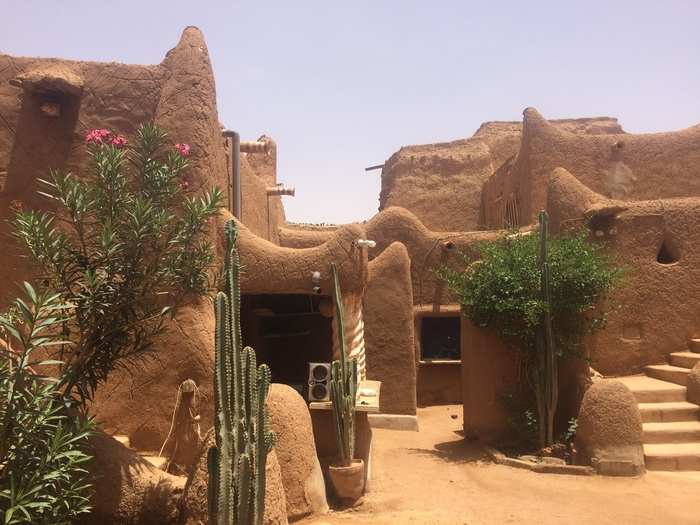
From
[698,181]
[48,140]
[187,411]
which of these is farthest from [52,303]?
[698,181]

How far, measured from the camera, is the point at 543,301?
33.4 ft

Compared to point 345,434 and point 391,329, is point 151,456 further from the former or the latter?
point 391,329

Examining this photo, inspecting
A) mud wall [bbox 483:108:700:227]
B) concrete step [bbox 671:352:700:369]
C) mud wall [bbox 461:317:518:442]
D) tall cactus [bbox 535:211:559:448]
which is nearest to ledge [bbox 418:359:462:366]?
mud wall [bbox 483:108:700:227]

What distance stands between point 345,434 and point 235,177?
5358mm

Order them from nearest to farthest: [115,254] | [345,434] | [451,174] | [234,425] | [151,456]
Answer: [234,425] → [115,254] → [151,456] → [345,434] → [451,174]

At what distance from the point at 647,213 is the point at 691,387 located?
11.9ft

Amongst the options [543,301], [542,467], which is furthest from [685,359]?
[542,467]

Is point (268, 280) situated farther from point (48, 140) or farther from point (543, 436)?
point (543, 436)

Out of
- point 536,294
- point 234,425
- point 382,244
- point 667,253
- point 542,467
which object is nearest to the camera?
point 234,425

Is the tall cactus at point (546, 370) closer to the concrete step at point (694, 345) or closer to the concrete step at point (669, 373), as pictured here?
the concrete step at point (669, 373)

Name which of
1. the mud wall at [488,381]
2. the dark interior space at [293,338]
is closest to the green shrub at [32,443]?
the mud wall at [488,381]

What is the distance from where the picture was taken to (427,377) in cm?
1611

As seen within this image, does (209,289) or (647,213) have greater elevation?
(647,213)

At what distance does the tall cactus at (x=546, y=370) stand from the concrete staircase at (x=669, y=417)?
1403 millimetres
